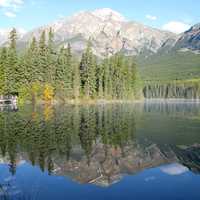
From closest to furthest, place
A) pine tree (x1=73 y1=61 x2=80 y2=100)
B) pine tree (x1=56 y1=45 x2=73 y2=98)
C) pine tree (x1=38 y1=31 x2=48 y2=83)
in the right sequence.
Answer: pine tree (x1=38 y1=31 x2=48 y2=83), pine tree (x1=56 y1=45 x2=73 y2=98), pine tree (x1=73 y1=61 x2=80 y2=100)

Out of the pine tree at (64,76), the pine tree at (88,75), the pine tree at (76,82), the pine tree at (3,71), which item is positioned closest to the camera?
the pine tree at (3,71)

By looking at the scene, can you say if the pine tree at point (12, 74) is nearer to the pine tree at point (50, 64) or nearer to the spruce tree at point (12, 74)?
the spruce tree at point (12, 74)

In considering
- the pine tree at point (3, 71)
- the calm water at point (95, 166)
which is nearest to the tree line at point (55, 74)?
the pine tree at point (3, 71)

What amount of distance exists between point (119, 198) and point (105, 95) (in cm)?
12945

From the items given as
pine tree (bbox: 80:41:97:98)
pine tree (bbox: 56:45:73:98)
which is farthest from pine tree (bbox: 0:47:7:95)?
pine tree (bbox: 80:41:97:98)

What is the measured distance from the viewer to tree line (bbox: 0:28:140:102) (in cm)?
10606

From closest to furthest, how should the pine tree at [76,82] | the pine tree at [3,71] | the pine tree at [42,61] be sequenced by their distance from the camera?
the pine tree at [3,71], the pine tree at [42,61], the pine tree at [76,82]

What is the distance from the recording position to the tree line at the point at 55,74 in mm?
106062

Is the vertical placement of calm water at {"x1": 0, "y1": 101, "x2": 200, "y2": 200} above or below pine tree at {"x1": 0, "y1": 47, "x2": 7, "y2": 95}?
below

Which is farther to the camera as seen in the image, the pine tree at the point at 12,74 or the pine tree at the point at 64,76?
the pine tree at the point at 64,76

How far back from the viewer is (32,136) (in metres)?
34.0

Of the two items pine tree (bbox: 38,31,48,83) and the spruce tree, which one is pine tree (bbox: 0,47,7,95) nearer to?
the spruce tree

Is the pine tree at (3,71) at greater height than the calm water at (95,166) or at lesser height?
greater

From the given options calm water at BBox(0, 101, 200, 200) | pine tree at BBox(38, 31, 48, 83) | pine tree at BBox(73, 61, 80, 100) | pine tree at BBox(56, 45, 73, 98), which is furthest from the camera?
pine tree at BBox(73, 61, 80, 100)
